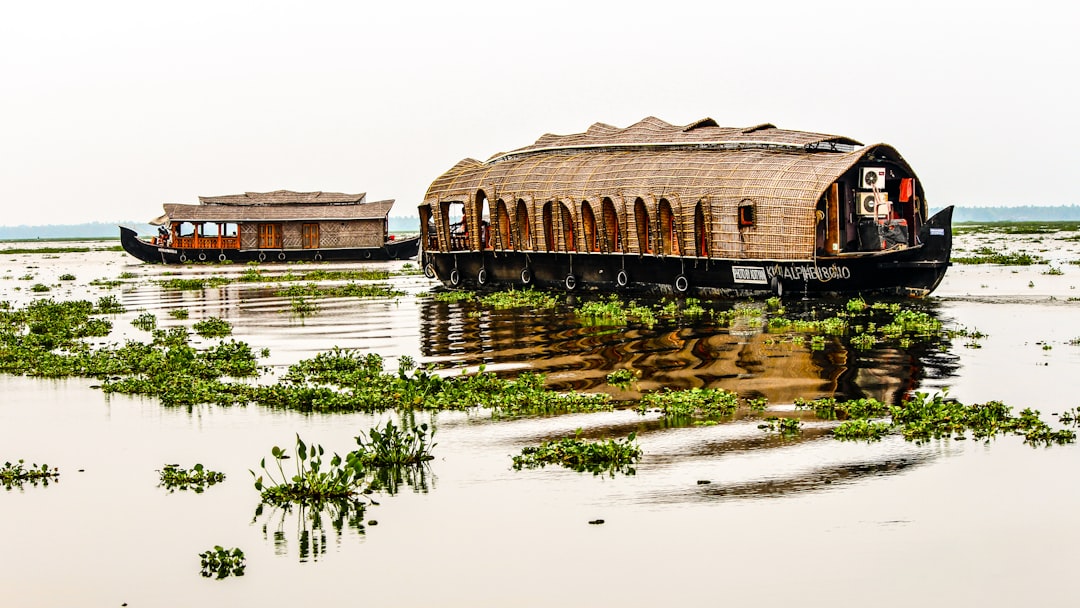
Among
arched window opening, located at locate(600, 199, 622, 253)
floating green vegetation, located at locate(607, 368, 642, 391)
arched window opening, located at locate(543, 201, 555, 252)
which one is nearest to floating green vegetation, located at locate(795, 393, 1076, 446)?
floating green vegetation, located at locate(607, 368, 642, 391)

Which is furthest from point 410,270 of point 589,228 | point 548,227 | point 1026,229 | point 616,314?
point 1026,229

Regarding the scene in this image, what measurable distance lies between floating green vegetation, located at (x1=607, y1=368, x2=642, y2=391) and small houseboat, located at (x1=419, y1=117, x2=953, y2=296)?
11336 mm

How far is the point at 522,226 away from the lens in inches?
1375

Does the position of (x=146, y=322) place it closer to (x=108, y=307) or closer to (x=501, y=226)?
(x=108, y=307)

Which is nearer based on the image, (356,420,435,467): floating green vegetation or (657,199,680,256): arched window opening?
(356,420,435,467): floating green vegetation

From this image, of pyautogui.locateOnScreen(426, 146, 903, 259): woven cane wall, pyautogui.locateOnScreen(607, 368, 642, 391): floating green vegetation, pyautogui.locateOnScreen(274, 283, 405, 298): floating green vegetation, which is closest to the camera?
pyautogui.locateOnScreen(607, 368, 642, 391): floating green vegetation

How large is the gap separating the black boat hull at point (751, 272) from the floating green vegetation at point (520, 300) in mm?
1562

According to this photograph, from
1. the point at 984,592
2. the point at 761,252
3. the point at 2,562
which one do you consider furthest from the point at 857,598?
the point at 761,252

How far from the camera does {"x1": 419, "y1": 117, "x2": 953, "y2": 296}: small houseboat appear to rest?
90.1ft

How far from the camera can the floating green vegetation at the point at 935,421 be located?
492 inches

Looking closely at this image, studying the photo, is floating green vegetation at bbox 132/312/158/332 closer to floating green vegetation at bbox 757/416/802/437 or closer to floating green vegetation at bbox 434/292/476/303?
floating green vegetation at bbox 434/292/476/303

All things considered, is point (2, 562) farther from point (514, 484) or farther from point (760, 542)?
point (760, 542)

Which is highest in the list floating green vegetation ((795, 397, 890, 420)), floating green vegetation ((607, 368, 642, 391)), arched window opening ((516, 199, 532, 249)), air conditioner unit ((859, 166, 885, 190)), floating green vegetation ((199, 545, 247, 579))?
air conditioner unit ((859, 166, 885, 190))

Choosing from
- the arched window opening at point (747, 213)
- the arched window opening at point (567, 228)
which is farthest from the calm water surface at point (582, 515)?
the arched window opening at point (567, 228)
